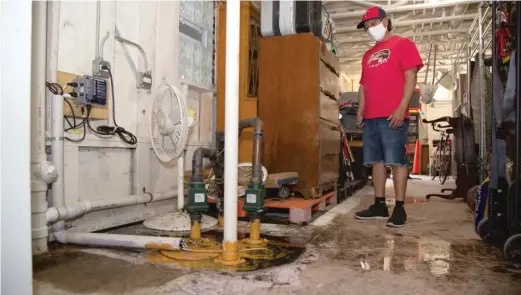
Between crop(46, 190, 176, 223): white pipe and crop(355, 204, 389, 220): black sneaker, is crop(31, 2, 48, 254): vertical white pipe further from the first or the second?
crop(355, 204, 389, 220): black sneaker

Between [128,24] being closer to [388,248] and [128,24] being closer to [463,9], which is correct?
[388,248]

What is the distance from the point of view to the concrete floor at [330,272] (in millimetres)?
1500

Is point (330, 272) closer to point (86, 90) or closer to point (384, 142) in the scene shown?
point (384, 142)

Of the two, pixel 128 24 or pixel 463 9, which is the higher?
pixel 463 9

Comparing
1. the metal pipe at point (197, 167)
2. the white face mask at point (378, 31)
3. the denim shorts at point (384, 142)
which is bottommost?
the metal pipe at point (197, 167)

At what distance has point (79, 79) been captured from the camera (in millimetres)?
2361

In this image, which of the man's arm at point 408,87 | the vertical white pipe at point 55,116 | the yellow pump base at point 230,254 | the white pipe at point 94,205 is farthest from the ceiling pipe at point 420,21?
the yellow pump base at point 230,254

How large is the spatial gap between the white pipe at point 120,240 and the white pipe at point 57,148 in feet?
0.28

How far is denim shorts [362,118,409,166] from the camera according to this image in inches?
115

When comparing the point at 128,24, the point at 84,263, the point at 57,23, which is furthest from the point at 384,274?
the point at 128,24

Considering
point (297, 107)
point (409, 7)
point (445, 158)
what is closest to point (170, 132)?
point (297, 107)

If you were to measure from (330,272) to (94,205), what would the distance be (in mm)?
1534

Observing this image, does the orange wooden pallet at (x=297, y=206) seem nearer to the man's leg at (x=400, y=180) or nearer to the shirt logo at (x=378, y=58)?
the man's leg at (x=400, y=180)

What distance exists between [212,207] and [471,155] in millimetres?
2921
